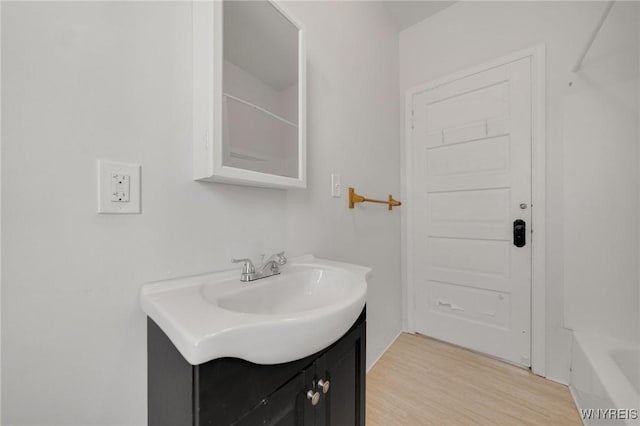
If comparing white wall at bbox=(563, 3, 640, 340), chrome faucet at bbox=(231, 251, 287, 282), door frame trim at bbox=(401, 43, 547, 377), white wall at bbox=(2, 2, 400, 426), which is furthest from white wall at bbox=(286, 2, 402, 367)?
white wall at bbox=(563, 3, 640, 340)

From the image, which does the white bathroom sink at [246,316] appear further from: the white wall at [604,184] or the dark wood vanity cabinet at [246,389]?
the white wall at [604,184]

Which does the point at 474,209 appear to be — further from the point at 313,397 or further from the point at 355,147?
the point at 313,397

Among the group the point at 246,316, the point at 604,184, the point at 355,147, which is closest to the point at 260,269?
the point at 246,316

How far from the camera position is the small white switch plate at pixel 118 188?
58 cm

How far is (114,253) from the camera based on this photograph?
60 cm

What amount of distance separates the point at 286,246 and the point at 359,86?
1128 mm

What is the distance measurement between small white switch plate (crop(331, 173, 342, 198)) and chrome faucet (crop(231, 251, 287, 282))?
1.70 ft

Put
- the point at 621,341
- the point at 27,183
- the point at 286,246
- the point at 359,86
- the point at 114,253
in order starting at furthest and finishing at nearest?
the point at 359,86, the point at 621,341, the point at 286,246, the point at 114,253, the point at 27,183

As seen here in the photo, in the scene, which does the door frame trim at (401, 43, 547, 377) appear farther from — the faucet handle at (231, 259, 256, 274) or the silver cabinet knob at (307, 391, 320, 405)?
the faucet handle at (231, 259, 256, 274)

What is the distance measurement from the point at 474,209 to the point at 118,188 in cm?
194

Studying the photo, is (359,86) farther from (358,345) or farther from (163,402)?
(163,402)

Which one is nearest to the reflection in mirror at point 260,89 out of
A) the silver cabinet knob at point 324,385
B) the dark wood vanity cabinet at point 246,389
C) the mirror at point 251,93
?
the mirror at point 251,93

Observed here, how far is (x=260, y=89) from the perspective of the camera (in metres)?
0.89

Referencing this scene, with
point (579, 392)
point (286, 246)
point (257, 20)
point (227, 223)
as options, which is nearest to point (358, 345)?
point (286, 246)
